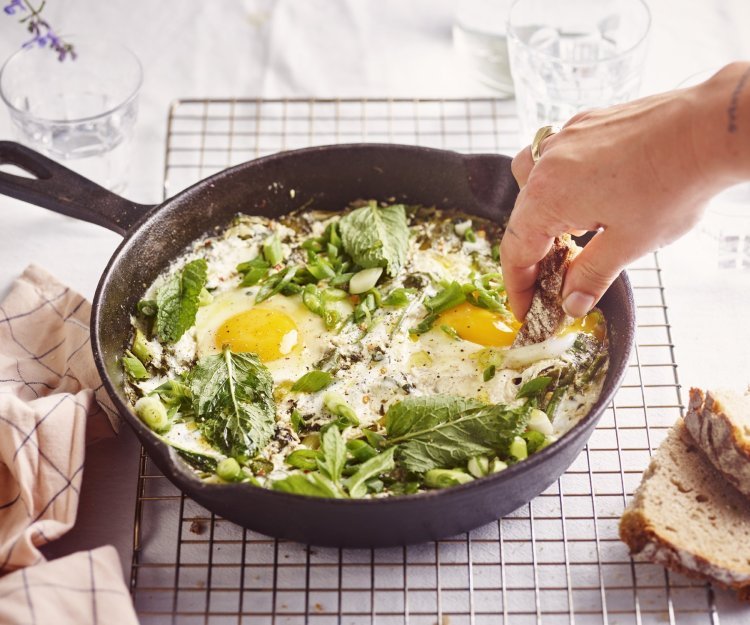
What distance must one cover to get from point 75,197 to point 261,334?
97cm

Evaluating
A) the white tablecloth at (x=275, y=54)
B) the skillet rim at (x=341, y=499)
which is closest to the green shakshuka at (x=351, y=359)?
the skillet rim at (x=341, y=499)

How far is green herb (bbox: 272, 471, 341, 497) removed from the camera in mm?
2982

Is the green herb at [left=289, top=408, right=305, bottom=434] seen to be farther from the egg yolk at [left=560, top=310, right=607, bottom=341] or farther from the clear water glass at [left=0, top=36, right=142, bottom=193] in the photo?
the clear water glass at [left=0, top=36, right=142, bottom=193]

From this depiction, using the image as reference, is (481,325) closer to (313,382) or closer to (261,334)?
(313,382)

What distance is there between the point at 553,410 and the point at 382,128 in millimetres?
2184

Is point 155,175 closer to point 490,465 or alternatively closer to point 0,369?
point 0,369

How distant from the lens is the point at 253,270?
3.92m

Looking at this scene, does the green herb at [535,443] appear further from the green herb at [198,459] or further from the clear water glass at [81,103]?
the clear water glass at [81,103]

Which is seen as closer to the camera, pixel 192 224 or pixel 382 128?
pixel 192 224

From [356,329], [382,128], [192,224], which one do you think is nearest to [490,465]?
[356,329]

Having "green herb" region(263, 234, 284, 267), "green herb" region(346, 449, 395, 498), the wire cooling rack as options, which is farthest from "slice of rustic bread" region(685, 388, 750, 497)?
"green herb" region(263, 234, 284, 267)

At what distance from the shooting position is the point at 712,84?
274cm

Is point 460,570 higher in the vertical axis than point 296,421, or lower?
lower

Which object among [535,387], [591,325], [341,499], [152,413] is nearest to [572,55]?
[591,325]
